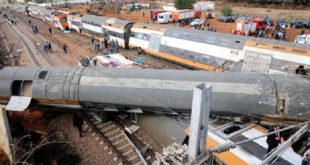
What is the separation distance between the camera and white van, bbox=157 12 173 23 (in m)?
58.0

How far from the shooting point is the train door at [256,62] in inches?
789

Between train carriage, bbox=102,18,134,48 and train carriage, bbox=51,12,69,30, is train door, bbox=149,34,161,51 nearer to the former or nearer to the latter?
train carriage, bbox=102,18,134,48

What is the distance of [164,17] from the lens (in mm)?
58125

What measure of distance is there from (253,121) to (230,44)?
37.8ft

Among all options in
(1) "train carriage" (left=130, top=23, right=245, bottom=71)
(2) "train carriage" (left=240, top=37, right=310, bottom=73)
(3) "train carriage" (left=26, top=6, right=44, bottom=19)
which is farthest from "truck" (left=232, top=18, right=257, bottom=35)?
(3) "train carriage" (left=26, top=6, right=44, bottom=19)

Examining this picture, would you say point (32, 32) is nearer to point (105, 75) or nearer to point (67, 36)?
point (67, 36)

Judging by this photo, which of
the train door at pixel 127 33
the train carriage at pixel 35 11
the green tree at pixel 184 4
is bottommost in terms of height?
the train door at pixel 127 33

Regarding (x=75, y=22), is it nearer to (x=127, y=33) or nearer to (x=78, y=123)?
(x=127, y=33)

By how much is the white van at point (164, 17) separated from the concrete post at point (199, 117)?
55.0 meters

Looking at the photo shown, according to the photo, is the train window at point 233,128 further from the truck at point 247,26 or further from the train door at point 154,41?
the truck at point 247,26

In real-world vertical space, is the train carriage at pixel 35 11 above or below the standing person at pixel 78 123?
above

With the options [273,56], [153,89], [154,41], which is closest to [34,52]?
[154,41]

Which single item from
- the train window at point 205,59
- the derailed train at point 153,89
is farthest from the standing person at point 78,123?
the train window at point 205,59

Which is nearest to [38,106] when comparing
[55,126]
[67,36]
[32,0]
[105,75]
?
[55,126]
